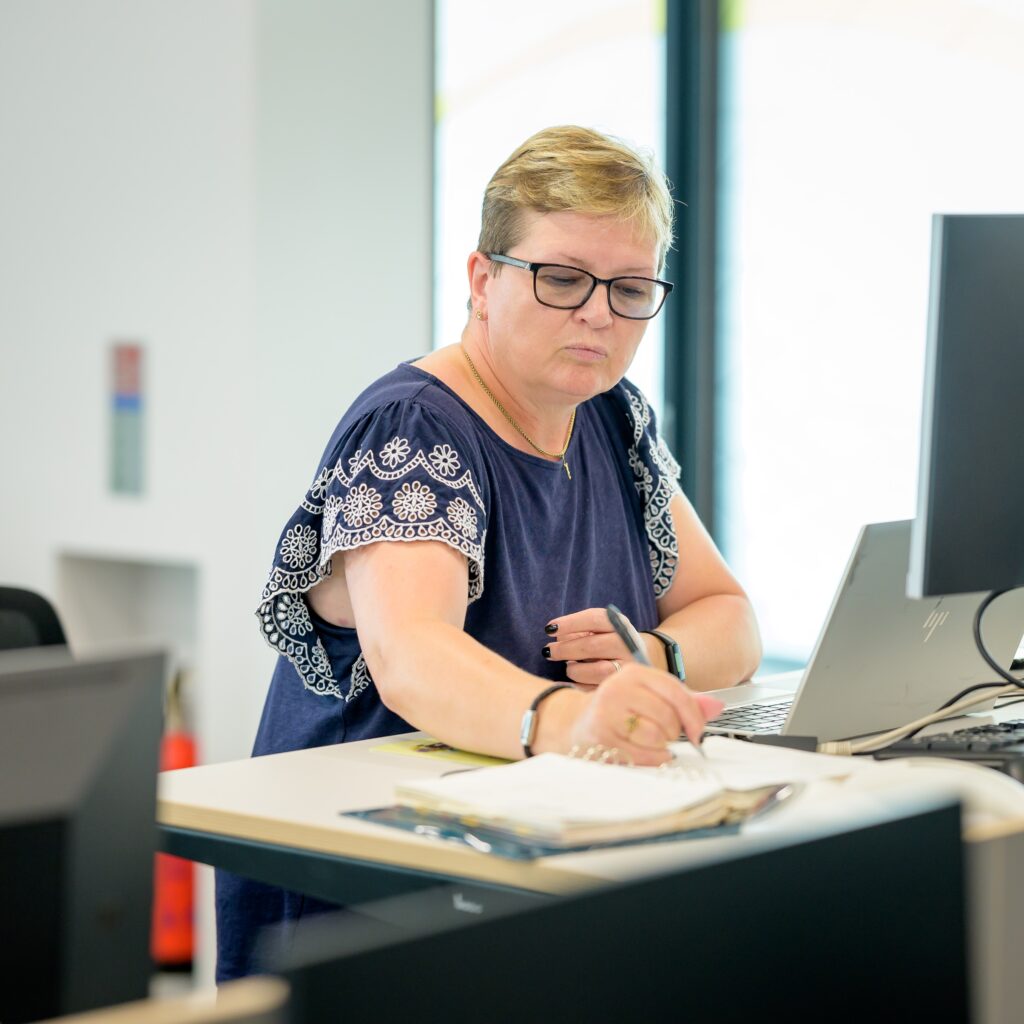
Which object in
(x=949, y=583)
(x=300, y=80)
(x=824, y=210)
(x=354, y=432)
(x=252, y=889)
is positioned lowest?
(x=252, y=889)

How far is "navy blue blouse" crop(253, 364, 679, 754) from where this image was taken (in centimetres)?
153

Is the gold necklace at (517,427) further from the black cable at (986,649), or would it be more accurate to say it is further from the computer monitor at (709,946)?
the computer monitor at (709,946)

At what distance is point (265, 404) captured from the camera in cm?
305

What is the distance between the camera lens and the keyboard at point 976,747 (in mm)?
1291

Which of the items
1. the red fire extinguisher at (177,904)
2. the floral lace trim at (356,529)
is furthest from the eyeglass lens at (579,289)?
the red fire extinguisher at (177,904)

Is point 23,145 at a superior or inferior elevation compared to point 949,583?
superior

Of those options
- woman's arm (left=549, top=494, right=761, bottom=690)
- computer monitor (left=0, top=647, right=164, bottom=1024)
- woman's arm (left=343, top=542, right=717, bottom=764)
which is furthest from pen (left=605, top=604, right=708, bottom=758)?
computer monitor (left=0, top=647, right=164, bottom=1024)

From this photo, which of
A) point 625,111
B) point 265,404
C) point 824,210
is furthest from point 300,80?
point 824,210

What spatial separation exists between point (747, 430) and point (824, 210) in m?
0.56

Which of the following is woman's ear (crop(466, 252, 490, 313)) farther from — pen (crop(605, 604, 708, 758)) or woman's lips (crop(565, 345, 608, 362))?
pen (crop(605, 604, 708, 758))

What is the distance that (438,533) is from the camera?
58.8 inches

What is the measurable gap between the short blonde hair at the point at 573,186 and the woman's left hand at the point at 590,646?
0.42 m

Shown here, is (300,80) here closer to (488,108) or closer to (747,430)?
(488,108)

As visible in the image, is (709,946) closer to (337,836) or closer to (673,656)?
(337,836)
